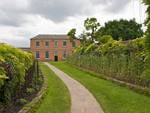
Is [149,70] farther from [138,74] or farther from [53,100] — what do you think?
[138,74]

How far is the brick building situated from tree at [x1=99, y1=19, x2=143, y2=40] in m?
31.2

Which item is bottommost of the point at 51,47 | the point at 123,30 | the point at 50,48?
the point at 50,48

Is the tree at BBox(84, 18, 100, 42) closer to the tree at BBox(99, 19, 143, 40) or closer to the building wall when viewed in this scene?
the tree at BBox(99, 19, 143, 40)

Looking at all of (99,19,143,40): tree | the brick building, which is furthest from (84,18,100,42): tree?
the brick building

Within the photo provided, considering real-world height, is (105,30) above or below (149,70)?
above

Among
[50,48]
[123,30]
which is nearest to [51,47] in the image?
[50,48]

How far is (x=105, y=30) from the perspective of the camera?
290ft

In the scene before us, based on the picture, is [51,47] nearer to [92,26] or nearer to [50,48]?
[50,48]

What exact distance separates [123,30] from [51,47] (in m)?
37.0

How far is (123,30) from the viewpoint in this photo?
8669cm

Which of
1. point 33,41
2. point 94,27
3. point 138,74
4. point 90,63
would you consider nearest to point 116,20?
point 94,27

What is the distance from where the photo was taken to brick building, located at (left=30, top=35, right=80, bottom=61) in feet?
385

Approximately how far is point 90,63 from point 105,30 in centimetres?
4200

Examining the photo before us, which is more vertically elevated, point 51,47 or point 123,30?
point 123,30
